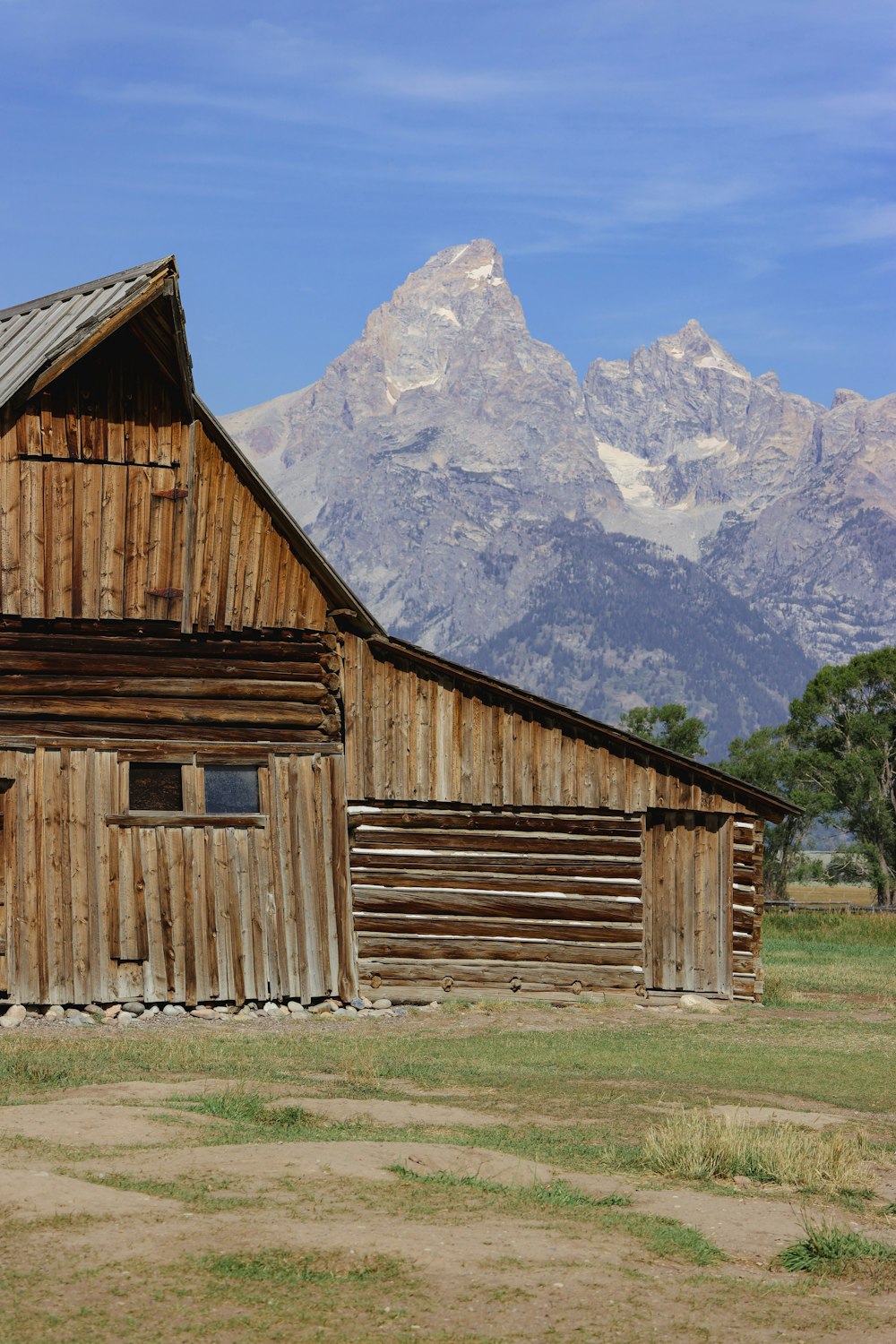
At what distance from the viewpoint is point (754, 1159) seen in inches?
407

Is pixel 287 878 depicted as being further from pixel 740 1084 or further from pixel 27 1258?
pixel 27 1258

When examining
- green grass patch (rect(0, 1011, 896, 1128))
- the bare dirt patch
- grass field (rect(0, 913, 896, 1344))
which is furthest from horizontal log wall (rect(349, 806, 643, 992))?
the bare dirt patch

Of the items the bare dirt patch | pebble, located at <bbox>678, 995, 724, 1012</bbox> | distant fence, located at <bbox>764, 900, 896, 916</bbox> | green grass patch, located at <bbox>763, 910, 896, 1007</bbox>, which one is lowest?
distant fence, located at <bbox>764, 900, 896, 916</bbox>

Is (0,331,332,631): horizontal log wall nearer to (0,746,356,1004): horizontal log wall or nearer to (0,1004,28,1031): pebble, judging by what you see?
(0,746,356,1004): horizontal log wall

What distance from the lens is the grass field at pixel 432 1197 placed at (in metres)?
7.09

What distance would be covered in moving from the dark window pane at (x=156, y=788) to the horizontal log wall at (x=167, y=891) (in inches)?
7.7

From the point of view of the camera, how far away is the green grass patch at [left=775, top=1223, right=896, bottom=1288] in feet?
26.5

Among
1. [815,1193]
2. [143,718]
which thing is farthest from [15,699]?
[815,1193]

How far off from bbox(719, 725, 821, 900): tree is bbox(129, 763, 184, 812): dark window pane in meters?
52.2

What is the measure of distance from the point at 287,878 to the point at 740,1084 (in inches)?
285

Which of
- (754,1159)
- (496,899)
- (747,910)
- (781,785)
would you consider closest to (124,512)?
(496,899)

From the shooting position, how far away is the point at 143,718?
63.4 feet

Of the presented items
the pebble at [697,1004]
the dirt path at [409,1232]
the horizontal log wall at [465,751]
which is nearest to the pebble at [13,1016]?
the horizontal log wall at [465,751]

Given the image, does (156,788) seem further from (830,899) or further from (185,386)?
(830,899)
